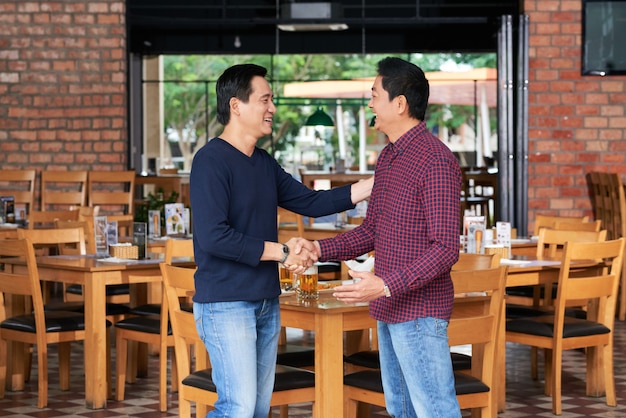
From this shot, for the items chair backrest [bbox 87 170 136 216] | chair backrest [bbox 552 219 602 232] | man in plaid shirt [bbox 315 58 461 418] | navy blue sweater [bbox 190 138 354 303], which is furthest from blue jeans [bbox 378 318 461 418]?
chair backrest [bbox 87 170 136 216]

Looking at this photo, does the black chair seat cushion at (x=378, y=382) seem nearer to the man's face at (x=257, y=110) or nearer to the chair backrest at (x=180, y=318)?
the chair backrest at (x=180, y=318)

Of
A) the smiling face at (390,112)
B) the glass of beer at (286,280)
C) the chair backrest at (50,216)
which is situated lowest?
the glass of beer at (286,280)

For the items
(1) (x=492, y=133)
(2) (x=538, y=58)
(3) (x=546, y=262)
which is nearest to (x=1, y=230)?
(3) (x=546, y=262)

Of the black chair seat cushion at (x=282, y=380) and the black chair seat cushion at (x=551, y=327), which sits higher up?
the black chair seat cushion at (x=282, y=380)

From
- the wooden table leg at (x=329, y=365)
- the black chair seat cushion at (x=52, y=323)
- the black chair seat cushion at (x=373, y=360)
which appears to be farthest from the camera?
the black chair seat cushion at (x=52, y=323)

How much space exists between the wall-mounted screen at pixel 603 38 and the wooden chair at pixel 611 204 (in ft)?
3.29

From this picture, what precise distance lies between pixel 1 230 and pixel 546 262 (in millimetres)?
4328

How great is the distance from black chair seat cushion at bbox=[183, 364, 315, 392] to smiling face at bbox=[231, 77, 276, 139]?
1135 mm

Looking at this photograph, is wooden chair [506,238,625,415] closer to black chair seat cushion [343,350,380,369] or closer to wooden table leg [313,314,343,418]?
black chair seat cushion [343,350,380,369]

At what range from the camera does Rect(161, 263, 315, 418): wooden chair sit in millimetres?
4277

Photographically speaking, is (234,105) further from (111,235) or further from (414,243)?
(111,235)

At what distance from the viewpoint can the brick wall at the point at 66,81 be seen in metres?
11.7

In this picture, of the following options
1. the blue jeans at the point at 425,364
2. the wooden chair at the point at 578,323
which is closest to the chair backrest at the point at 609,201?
the wooden chair at the point at 578,323

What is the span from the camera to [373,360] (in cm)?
485
